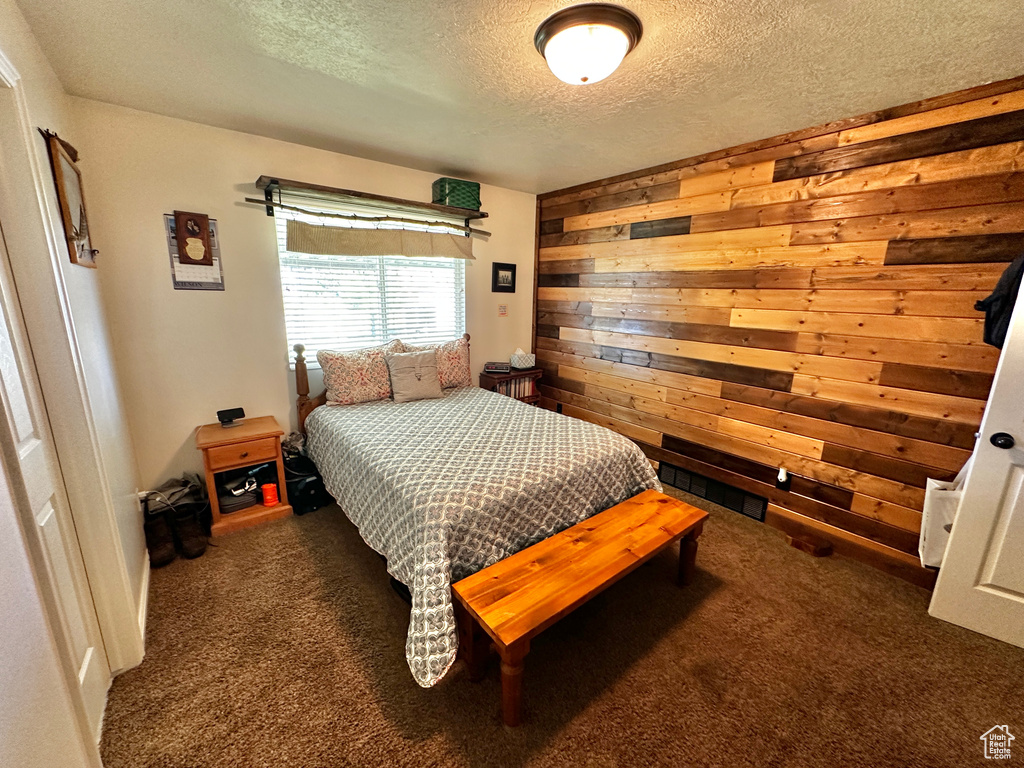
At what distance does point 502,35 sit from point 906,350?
7.87 ft

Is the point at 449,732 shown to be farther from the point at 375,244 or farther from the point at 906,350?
the point at 375,244

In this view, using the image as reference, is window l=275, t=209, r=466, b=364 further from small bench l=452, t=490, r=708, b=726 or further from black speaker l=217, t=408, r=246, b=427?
small bench l=452, t=490, r=708, b=726

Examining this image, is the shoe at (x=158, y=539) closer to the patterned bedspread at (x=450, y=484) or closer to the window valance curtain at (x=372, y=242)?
the patterned bedspread at (x=450, y=484)

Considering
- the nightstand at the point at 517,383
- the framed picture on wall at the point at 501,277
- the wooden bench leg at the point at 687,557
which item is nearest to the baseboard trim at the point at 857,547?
the wooden bench leg at the point at 687,557

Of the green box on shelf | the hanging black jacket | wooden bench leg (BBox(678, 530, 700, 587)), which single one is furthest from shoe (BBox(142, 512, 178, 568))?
the hanging black jacket

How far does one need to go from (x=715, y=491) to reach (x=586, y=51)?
2.72 metres

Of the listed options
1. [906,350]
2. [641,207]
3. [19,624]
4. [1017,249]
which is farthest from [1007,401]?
[19,624]

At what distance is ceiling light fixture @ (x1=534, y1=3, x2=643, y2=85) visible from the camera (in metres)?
1.36

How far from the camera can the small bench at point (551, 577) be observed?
52.9 inches

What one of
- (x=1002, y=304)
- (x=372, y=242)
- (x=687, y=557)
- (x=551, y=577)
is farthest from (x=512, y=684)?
(x=372, y=242)

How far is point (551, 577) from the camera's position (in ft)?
5.09

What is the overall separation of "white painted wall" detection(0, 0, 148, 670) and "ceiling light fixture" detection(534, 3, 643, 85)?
5.47ft

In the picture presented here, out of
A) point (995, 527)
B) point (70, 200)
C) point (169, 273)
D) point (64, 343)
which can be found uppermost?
point (70, 200)

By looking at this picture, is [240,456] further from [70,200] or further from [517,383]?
[517,383]
